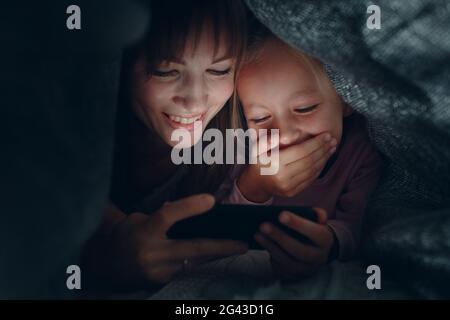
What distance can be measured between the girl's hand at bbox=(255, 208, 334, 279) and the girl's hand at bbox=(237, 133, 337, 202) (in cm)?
5

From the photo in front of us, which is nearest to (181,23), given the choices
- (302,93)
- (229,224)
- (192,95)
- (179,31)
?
(179,31)

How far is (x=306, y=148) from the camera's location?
3.57ft

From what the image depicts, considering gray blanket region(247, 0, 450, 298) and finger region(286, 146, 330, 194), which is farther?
finger region(286, 146, 330, 194)

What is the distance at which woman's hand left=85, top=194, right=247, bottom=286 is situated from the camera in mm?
1051

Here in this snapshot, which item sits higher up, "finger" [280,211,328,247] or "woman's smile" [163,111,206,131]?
"woman's smile" [163,111,206,131]

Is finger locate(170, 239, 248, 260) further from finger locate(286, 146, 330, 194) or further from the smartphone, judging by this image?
finger locate(286, 146, 330, 194)

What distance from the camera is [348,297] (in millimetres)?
1046

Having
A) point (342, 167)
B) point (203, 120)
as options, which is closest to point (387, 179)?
point (342, 167)

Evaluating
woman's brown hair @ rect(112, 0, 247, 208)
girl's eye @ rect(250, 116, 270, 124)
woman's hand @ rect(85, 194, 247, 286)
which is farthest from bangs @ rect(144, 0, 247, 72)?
woman's hand @ rect(85, 194, 247, 286)

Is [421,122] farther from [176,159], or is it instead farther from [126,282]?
[126,282]

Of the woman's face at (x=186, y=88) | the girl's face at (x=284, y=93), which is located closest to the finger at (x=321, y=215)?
the girl's face at (x=284, y=93)

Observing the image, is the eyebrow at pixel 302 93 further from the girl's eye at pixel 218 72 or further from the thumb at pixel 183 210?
the thumb at pixel 183 210

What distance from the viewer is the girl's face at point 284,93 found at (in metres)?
1.07
